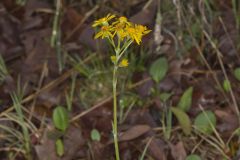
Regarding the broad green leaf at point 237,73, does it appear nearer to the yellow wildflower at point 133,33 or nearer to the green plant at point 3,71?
the yellow wildflower at point 133,33

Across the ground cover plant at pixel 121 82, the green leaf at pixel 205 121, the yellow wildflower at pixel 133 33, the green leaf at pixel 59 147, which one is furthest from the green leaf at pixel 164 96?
the yellow wildflower at pixel 133 33

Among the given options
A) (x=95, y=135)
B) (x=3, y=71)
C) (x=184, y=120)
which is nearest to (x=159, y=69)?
(x=184, y=120)

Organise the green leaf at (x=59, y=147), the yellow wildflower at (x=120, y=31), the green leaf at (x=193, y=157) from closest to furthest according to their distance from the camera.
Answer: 1. the yellow wildflower at (x=120, y=31)
2. the green leaf at (x=193, y=157)
3. the green leaf at (x=59, y=147)

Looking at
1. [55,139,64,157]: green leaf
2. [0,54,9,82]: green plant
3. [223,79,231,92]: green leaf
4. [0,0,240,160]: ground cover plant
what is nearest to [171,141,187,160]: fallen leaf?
[0,0,240,160]: ground cover plant

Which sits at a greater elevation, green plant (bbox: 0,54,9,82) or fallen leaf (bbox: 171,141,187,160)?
green plant (bbox: 0,54,9,82)

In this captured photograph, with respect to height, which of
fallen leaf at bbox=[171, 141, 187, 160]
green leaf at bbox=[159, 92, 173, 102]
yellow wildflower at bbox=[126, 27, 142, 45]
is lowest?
fallen leaf at bbox=[171, 141, 187, 160]

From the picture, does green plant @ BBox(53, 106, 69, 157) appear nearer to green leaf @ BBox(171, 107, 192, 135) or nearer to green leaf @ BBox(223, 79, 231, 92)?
green leaf @ BBox(171, 107, 192, 135)

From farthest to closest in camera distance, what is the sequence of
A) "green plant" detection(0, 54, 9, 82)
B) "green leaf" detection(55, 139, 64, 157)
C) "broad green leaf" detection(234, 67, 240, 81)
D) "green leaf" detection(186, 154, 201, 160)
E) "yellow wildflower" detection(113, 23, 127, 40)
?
"green plant" detection(0, 54, 9, 82), "broad green leaf" detection(234, 67, 240, 81), "green leaf" detection(55, 139, 64, 157), "green leaf" detection(186, 154, 201, 160), "yellow wildflower" detection(113, 23, 127, 40)
